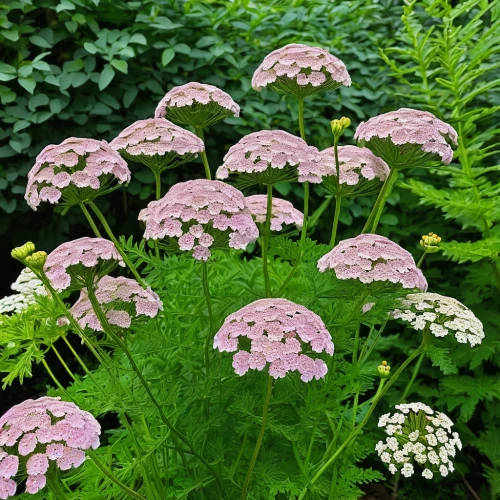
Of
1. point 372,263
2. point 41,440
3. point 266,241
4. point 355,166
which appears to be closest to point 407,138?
point 355,166

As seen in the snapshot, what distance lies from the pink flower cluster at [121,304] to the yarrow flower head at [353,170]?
0.63m

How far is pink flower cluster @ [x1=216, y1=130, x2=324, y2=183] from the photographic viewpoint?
1.71m

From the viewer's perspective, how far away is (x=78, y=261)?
5.32ft

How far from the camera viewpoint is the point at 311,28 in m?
3.78

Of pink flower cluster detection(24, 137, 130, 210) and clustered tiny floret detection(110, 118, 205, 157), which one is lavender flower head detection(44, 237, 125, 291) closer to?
pink flower cluster detection(24, 137, 130, 210)

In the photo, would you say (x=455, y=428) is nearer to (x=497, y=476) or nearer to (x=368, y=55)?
(x=497, y=476)

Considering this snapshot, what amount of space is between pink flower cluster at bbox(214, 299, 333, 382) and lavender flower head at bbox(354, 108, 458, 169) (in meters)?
0.59

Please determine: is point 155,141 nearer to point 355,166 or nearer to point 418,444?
point 355,166

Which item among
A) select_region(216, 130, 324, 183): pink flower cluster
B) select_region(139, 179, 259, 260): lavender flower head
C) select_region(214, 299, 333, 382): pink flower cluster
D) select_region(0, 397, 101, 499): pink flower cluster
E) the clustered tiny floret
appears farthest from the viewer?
the clustered tiny floret

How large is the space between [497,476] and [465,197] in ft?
4.23

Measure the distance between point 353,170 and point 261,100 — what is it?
1727mm

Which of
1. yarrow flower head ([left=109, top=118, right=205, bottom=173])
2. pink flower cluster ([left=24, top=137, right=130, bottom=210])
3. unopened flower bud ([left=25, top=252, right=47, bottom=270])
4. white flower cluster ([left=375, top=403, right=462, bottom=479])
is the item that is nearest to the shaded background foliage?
white flower cluster ([left=375, top=403, right=462, bottom=479])

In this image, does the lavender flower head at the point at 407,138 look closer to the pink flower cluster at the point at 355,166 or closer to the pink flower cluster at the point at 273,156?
the pink flower cluster at the point at 355,166

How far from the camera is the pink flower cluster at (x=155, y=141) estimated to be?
1.83m
